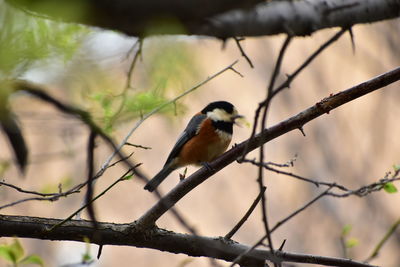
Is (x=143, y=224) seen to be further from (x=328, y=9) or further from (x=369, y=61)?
(x=369, y=61)

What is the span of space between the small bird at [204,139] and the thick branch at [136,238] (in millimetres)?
1268

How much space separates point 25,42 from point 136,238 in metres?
1.02

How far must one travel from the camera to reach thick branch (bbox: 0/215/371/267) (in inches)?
70.2

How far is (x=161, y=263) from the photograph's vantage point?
594 cm

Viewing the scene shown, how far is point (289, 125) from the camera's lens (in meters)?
1.80

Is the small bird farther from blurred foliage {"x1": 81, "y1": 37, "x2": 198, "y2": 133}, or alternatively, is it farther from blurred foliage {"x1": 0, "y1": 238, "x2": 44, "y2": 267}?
blurred foliage {"x1": 0, "y1": 238, "x2": 44, "y2": 267}

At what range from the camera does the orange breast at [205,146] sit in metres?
3.30

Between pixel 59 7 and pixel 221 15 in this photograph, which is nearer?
pixel 59 7

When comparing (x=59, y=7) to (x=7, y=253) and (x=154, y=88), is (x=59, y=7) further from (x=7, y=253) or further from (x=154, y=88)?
(x=7, y=253)

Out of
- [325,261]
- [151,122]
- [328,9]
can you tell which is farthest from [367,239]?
[328,9]

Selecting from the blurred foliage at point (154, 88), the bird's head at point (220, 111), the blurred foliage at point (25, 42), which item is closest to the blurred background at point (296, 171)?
the bird's head at point (220, 111)

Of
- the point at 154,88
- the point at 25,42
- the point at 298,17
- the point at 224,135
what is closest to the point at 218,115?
the point at 224,135

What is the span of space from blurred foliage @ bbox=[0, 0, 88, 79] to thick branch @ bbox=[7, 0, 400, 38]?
Answer: 0.08 m

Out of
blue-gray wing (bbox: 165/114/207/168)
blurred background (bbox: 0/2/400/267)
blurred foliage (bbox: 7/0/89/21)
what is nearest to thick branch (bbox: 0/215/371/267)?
blurred foliage (bbox: 7/0/89/21)
